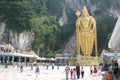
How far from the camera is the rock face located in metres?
50.6

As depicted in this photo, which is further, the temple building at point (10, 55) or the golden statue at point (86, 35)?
the temple building at point (10, 55)

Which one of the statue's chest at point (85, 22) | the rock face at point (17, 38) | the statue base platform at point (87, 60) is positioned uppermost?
the statue's chest at point (85, 22)

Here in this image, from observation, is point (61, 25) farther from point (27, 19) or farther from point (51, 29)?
point (27, 19)

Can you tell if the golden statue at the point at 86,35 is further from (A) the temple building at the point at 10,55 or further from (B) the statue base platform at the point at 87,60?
(A) the temple building at the point at 10,55

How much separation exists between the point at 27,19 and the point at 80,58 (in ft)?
59.2

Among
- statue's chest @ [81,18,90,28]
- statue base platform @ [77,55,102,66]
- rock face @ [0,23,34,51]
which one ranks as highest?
statue's chest @ [81,18,90,28]

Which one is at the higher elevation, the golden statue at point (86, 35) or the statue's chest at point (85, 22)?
the statue's chest at point (85, 22)

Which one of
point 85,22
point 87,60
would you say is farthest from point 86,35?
point 87,60

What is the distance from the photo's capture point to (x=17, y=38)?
167ft

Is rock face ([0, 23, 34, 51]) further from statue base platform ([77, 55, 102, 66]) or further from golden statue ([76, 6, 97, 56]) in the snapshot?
statue base platform ([77, 55, 102, 66])

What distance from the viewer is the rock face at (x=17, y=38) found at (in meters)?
50.6

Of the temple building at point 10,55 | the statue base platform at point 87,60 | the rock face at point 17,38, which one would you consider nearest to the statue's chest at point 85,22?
the statue base platform at point 87,60

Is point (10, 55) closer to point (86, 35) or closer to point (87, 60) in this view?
point (86, 35)

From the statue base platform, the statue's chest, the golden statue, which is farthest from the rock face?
the statue base platform
